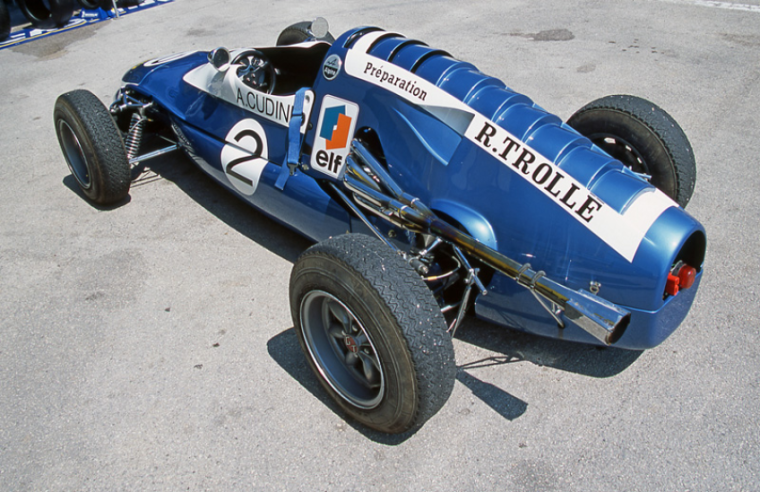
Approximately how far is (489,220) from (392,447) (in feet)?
3.69

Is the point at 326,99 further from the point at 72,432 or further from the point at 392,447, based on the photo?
the point at 72,432

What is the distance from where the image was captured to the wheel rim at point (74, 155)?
14.6 ft

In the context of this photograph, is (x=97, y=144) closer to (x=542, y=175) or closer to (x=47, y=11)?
(x=542, y=175)

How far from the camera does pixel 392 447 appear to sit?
2617mm

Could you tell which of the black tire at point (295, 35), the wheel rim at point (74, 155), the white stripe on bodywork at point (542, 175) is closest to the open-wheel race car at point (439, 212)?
the white stripe on bodywork at point (542, 175)

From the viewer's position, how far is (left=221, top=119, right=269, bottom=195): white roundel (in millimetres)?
3766

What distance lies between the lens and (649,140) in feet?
10.8

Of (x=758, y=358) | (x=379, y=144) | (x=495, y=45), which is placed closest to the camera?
(x=758, y=358)

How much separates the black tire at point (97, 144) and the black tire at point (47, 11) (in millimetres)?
5638

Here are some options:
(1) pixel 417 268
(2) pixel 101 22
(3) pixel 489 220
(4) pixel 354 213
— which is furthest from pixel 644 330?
(2) pixel 101 22

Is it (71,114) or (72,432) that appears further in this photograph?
(71,114)

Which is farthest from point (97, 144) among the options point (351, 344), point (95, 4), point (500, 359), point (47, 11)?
point (47, 11)

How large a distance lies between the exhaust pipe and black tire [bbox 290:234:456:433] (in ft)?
1.15

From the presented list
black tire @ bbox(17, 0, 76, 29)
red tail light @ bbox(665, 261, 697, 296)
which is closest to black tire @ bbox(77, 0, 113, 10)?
black tire @ bbox(17, 0, 76, 29)
